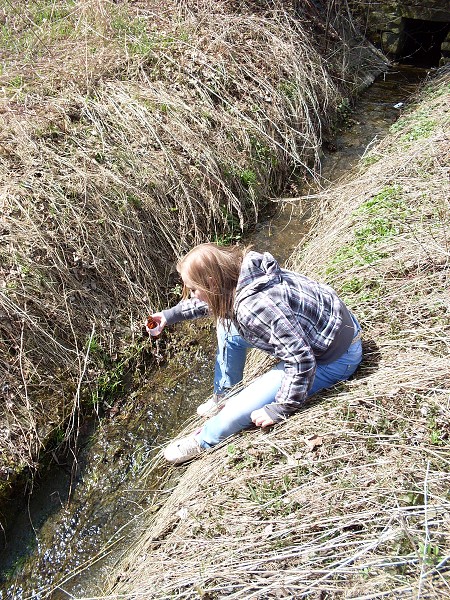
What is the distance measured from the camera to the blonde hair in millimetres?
2648

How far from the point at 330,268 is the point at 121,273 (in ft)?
5.21

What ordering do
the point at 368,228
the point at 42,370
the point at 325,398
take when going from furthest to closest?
1. the point at 368,228
2. the point at 42,370
3. the point at 325,398

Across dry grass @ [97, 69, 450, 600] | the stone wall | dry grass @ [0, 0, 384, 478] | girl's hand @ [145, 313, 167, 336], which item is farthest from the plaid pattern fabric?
the stone wall

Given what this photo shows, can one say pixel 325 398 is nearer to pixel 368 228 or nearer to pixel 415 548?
pixel 415 548

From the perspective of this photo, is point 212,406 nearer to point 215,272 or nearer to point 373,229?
point 215,272

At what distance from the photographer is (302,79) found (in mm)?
Result: 6492

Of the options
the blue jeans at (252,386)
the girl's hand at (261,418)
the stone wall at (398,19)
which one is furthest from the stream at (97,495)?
the stone wall at (398,19)

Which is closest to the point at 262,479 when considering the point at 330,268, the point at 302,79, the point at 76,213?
the point at 330,268

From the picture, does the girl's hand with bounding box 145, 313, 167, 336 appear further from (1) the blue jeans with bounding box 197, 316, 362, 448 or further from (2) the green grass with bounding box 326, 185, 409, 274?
(2) the green grass with bounding box 326, 185, 409, 274

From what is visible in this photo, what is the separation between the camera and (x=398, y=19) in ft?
27.9

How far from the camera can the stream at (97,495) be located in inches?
123

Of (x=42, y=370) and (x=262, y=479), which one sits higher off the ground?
(x=42, y=370)

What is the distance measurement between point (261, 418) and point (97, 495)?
1304mm

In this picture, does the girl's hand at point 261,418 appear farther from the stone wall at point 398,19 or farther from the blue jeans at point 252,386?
the stone wall at point 398,19
